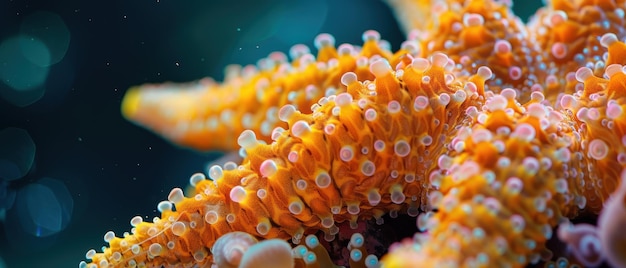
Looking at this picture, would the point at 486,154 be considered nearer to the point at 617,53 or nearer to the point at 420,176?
the point at 420,176

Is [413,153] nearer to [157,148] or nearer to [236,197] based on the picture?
[236,197]

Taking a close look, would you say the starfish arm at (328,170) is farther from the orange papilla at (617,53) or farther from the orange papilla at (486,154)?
the orange papilla at (617,53)

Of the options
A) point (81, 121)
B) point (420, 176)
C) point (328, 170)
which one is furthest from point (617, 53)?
point (81, 121)

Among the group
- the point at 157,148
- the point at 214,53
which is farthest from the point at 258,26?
the point at 157,148

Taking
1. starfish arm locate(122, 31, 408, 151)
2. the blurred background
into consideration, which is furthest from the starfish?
the blurred background

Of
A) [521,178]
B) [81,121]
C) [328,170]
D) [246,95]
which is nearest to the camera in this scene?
[521,178]

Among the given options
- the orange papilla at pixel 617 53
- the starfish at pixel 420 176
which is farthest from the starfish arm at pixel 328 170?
the orange papilla at pixel 617 53

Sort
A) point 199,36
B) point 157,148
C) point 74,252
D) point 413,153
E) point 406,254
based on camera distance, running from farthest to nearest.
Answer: point 199,36
point 157,148
point 74,252
point 413,153
point 406,254

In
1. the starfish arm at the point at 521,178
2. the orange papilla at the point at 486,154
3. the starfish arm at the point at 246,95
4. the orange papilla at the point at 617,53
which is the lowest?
the starfish arm at the point at 521,178

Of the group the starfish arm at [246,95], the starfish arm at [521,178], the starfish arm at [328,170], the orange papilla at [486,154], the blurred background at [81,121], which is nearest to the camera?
the starfish arm at [521,178]
